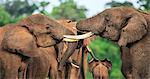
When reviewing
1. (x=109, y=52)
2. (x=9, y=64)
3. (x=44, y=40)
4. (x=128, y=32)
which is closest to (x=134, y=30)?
(x=128, y=32)

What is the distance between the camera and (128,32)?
945cm

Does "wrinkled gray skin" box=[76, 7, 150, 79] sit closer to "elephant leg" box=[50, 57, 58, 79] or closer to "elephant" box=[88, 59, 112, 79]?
"elephant leg" box=[50, 57, 58, 79]

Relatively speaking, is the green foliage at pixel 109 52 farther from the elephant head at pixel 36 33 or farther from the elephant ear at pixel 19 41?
the elephant ear at pixel 19 41

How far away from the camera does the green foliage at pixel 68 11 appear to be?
46.3m

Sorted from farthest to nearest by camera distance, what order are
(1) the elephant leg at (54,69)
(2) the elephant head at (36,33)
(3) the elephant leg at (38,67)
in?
(1) the elephant leg at (54,69)
(3) the elephant leg at (38,67)
(2) the elephant head at (36,33)

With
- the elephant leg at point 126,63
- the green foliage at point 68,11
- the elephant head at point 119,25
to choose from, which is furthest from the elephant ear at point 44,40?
the green foliage at point 68,11

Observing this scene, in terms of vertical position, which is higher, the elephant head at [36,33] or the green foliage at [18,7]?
the elephant head at [36,33]

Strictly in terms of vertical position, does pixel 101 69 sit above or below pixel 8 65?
below

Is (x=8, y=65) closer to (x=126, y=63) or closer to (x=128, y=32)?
(x=126, y=63)

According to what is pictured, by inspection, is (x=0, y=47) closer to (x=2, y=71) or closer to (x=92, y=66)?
(x=2, y=71)

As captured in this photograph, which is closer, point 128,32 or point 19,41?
point 128,32

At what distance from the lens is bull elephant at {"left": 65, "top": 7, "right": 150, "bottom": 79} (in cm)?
939

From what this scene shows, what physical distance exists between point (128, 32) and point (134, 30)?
8 centimetres

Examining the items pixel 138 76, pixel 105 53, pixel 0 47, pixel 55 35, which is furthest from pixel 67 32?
pixel 105 53
